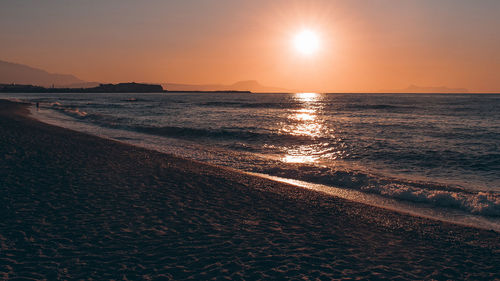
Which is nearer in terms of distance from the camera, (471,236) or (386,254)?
(386,254)

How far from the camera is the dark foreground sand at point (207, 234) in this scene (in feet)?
16.8

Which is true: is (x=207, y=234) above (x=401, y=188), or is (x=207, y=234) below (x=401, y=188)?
below

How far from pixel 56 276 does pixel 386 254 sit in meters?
5.63

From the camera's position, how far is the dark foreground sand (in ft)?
16.8

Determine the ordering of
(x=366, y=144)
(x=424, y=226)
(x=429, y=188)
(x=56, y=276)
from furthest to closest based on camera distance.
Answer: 1. (x=366, y=144)
2. (x=429, y=188)
3. (x=424, y=226)
4. (x=56, y=276)

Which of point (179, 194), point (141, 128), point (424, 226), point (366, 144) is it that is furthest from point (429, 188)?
point (141, 128)

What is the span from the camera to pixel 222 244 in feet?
19.6

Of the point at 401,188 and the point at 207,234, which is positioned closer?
the point at 207,234

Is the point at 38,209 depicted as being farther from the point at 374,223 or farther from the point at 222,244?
the point at 374,223

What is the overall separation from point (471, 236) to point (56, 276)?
27.1 feet

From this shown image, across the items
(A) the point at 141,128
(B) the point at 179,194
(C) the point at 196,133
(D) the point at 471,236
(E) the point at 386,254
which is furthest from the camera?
(A) the point at 141,128

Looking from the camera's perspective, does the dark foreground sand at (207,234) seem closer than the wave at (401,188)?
Yes

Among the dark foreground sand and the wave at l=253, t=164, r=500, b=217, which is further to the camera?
the wave at l=253, t=164, r=500, b=217

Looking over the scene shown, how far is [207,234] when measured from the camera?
6.41 metres
